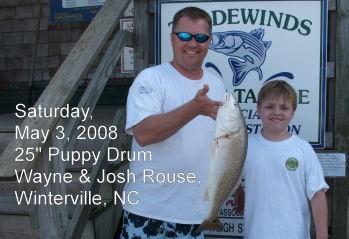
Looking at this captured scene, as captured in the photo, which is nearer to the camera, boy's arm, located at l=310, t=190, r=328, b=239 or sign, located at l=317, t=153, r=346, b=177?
boy's arm, located at l=310, t=190, r=328, b=239

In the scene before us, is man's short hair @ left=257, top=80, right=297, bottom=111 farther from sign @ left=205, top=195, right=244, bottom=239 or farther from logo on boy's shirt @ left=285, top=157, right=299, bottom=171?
sign @ left=205, top=195, right=244, bottom=239

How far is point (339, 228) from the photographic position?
346cm

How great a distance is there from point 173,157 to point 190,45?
1.78ft

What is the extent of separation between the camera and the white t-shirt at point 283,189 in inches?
98.6

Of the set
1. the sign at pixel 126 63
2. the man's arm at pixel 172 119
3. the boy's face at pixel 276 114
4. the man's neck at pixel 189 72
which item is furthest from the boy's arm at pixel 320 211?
the sign at pixel 126 63

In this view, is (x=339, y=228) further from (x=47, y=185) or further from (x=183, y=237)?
(x=47, y=185)

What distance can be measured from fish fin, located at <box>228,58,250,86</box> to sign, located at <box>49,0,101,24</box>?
3513 millimetres

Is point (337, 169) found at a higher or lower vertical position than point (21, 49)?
lower

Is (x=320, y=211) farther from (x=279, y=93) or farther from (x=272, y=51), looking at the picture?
(x=272, y=51)

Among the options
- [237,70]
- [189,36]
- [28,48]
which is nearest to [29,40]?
[28,48]

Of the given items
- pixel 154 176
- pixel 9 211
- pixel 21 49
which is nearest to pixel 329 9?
pixel 154 176

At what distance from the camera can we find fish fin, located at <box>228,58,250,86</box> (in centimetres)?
335

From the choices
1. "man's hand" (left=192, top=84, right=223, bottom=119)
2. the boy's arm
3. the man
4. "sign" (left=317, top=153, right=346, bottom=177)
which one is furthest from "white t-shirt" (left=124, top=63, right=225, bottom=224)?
"sign" (left=317, top=153, right=346, bottom=177)

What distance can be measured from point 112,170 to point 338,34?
6.01ft
